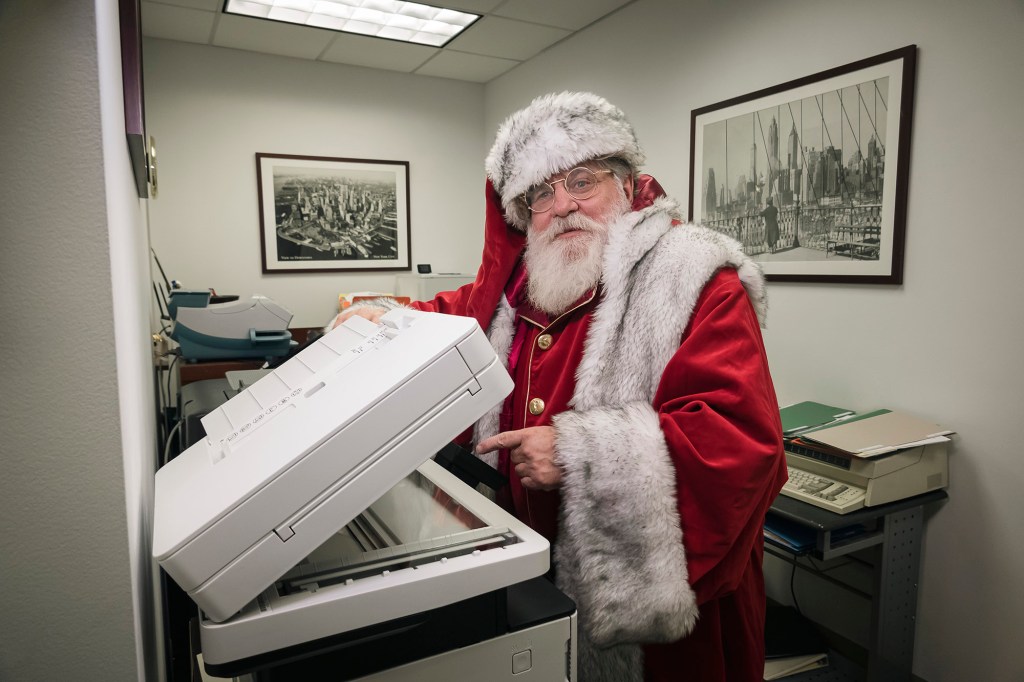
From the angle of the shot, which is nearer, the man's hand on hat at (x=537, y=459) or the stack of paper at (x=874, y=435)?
the man's hand on hat at (x=537, y=459)

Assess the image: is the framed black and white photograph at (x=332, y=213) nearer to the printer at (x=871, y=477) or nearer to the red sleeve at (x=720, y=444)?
the printer at (x=871, y=477)

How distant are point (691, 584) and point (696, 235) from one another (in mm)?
586

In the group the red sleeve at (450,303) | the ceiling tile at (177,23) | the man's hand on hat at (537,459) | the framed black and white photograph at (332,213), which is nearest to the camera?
the man's hand on hat at (537,459)

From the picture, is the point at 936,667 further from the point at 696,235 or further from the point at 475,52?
the point at 475,52

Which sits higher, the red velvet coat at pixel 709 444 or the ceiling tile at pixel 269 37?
the ceiling tile at pixel 269 37

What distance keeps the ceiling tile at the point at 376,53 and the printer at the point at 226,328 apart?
67.1 inches

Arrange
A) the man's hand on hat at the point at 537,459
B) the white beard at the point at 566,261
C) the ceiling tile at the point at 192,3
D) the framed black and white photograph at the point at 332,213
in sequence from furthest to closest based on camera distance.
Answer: the framed black and white photograph at the point at 332,213 → the ceiling tile at the point at 192,3 → the white beard at the point at 566,261 → the man's hand on hat at the point at 537,459

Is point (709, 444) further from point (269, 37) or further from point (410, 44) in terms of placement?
point (269, 37)

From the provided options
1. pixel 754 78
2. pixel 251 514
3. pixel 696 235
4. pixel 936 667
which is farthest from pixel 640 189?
pixel 936 667

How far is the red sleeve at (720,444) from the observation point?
0.89 m

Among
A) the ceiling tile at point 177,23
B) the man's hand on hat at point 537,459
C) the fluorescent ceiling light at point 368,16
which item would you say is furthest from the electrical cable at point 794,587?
the ceiling tile at point 177,23

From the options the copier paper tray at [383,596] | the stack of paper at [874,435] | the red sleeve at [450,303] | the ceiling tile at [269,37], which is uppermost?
the ceiling tile at [269,37]

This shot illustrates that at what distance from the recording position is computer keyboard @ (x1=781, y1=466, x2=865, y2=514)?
165cm

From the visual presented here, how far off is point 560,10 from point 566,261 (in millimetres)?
2184
